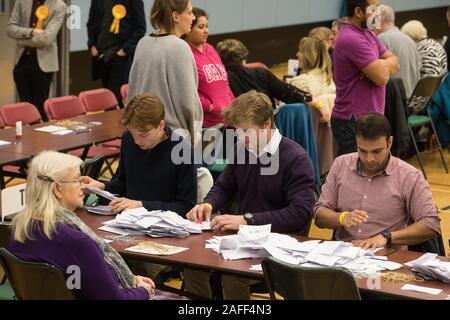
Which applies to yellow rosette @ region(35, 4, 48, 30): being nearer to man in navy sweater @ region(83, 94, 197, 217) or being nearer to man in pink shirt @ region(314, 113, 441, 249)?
man in navy sweater @ region(83, 94, 197, 217)

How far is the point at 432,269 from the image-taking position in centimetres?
376

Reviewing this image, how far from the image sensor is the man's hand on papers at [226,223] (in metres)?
4.47

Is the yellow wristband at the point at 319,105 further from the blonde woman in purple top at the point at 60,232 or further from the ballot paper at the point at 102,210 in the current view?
the blonde woman in purple top at the point at 60,232

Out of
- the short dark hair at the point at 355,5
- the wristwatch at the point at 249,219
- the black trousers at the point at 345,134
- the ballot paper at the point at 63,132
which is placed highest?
the short dark hair at the point at 355,5

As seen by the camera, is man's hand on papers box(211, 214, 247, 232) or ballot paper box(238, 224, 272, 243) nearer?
ballot paper box(238, 224, 272, 243)

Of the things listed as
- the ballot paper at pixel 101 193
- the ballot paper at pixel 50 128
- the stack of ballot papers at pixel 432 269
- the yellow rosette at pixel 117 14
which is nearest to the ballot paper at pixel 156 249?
the ballot paper at pixel 101 193

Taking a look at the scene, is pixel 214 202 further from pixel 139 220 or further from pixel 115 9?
pixel 115 9

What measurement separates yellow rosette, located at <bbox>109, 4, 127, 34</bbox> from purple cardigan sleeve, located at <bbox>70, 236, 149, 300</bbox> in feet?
21.0

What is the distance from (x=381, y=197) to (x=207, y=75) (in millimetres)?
2380

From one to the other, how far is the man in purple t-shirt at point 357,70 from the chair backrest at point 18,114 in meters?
2.66

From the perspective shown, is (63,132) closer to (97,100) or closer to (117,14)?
(97,100)

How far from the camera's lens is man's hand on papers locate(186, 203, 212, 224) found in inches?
182

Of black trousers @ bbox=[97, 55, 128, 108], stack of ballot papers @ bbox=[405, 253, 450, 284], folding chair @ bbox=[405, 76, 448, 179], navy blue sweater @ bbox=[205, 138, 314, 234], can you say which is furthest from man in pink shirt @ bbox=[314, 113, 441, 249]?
black trousers @ bbox=[97, 55, 128, 108]
